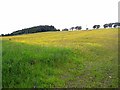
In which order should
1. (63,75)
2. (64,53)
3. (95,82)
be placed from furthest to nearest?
1. (64,53)
2. (63,75)
3. (95,82)

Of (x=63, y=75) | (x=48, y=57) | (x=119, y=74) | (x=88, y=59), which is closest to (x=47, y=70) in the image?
(x=63, y=75)

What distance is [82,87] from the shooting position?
614 inches

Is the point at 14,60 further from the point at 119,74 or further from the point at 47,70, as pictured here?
the point at 119,74

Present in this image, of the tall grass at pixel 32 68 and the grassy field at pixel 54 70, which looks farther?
the grassy field at pixel 54 70

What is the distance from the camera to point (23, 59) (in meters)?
18.8

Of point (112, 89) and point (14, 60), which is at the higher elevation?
point (14, 60)

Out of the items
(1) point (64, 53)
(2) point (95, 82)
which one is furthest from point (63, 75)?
(1) point (64, 53)

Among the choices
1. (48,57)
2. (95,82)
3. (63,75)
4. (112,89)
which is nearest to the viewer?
(112,89)

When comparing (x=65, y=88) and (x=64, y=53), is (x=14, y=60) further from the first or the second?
(x=64, y=53)

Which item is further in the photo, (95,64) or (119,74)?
(95,64)

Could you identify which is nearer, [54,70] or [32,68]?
[32,68]

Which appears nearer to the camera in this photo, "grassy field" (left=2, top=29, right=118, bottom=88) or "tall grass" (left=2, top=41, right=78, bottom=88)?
"tall grass" (left=2, top=41, right=78, bottom=88)

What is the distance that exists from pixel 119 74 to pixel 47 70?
13.7ft

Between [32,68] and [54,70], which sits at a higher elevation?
[32,68]
